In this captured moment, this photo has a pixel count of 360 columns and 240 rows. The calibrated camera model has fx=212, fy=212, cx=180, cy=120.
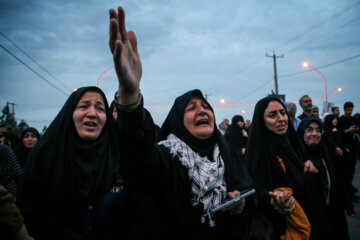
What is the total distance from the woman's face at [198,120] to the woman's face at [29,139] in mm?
3631

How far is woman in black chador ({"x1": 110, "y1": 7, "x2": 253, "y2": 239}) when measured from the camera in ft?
3.77

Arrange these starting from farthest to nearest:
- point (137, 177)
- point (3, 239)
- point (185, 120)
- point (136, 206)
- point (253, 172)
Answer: point (253, 172) → point (185, 120) → point (136, 206) → point (137, 177) → point (3, 239)

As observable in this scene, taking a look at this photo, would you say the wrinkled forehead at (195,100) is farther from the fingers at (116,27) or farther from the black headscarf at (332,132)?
the black headscarf at (332,132)

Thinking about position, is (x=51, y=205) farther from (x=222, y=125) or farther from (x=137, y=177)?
(x=222, y=125)

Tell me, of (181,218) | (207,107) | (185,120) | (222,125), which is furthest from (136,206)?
(222,125)

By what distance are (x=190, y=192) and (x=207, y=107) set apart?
74cm

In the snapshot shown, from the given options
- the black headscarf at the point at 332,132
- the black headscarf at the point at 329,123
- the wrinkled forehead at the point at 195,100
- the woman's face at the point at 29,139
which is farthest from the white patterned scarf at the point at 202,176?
the black headscarf at the point at 329,123

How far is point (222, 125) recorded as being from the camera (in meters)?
10.5

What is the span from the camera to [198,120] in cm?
174

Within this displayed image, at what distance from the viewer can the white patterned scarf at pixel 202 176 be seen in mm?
1511

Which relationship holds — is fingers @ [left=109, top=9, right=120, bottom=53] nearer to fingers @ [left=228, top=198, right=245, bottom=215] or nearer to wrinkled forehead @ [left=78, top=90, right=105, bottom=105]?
wrinkled forehead @ [left=78, top=90, right=105, bottom=105]

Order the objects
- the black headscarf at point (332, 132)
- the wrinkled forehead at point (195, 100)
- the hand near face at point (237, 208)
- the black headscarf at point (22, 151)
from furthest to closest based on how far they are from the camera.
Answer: the black headscarf at point (332, 132) → the black headscarf at point (22, 151) → the wrinkled forehead at point (195, 100) → the hand near face at point (237, 208)

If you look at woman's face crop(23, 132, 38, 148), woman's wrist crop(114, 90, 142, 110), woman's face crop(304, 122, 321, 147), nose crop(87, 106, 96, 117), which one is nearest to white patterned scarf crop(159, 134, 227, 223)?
woman's wrist crop(114, 90, 142, 110)

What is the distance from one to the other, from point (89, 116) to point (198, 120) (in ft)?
2.86
